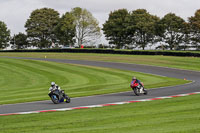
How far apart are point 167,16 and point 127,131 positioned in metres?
80.9

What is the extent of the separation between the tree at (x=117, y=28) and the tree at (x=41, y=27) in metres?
24.4

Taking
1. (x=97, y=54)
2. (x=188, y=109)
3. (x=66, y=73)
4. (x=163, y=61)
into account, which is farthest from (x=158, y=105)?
(x=97, y=54)

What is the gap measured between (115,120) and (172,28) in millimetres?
78101

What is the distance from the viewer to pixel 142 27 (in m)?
94.5

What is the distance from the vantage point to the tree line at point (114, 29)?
85812 millimetres

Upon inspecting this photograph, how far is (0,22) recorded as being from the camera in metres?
138

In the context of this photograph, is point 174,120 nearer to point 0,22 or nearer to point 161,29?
point 161,29

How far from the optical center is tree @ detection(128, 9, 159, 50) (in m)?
92.6

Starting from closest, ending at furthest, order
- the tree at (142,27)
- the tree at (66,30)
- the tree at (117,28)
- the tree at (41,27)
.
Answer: the tree at (142,27)
the tree at (117,28)
the tree at (66,30)
the tree at (41,27)

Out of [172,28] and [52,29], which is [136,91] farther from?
[52,29]

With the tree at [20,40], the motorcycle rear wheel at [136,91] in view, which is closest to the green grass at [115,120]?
the motorcycle rear wheel at [136,91]

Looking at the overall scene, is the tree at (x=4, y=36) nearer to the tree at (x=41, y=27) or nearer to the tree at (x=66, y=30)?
the tree at (x=41, y=27)

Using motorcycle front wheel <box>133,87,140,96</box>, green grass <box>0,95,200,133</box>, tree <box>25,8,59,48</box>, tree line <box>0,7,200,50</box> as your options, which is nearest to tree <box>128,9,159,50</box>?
tree line <box>0,7,200,50</box>

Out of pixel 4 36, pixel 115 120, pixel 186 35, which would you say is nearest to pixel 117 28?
pixel 186 35
